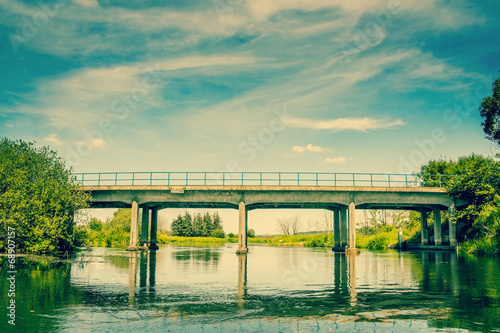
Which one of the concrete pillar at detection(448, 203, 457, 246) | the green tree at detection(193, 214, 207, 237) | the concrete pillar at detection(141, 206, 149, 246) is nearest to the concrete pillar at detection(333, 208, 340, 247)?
the concrete pillar at detection(448, 203, 457, 246)

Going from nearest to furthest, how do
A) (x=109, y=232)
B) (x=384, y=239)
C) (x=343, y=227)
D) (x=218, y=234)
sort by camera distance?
(x=343, y=227) < (x=384, y=239) < (x=109, y=232) < (x=218, y=234)

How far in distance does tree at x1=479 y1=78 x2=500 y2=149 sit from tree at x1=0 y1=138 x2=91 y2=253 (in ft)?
151

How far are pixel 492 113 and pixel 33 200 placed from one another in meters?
49.2

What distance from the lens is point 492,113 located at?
48.9 metres

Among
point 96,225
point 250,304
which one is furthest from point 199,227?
point 250,304

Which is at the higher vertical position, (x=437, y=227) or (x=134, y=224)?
(x=134, y=224)

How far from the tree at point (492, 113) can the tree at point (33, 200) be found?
4603 cm

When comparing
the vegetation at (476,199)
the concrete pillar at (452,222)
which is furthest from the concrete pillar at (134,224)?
the concrete pillar at (452,222)

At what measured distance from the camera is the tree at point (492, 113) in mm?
48094

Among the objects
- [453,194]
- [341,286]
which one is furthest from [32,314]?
[453,194]

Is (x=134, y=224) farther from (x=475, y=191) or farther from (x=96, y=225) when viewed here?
(x=96, y=225)

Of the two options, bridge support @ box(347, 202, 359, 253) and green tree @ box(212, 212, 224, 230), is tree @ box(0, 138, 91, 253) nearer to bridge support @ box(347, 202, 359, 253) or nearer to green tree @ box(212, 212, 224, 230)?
bridge support @ box(347, 202, 359, 253)

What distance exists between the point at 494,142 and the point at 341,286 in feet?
144

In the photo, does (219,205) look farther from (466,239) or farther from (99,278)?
(99,278)
